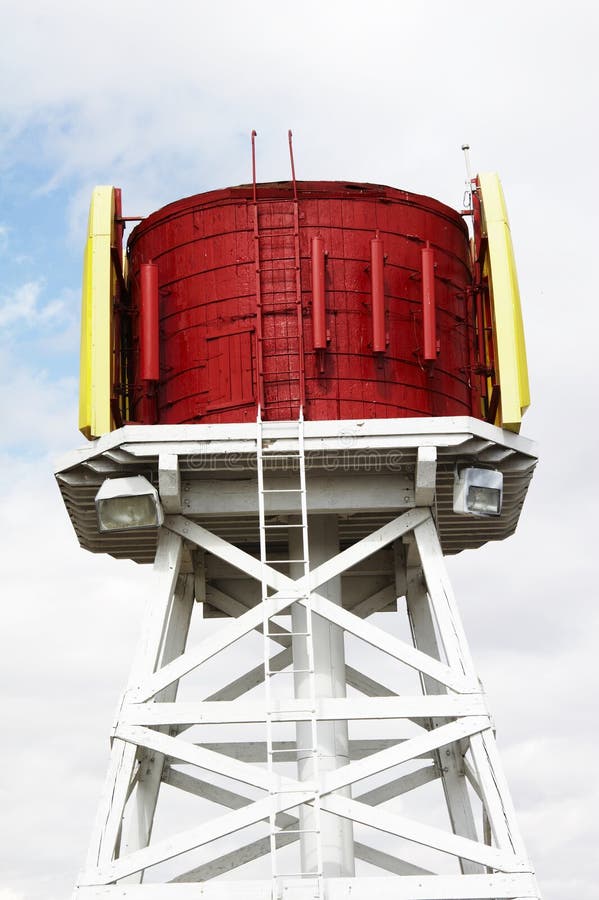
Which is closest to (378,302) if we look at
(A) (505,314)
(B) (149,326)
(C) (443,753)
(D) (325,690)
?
(A) (505,314)

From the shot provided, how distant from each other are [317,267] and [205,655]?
5442 millimetres

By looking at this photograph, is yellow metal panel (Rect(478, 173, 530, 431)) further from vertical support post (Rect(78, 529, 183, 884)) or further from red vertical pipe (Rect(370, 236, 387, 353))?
vertical support post (Rect(78, 529, 183, 884))

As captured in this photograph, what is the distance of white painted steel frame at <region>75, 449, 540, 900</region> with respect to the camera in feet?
67.5

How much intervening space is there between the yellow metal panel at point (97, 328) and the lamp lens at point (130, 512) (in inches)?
37.6

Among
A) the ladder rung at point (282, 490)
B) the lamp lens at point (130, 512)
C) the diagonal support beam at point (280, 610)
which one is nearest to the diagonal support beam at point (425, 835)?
the diagonal support beam at point (280, 610)

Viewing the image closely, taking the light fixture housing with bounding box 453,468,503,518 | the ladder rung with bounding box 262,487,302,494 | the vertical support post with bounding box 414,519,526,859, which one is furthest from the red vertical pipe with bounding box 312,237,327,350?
the vertical support post with bounding box 414,519,526,859

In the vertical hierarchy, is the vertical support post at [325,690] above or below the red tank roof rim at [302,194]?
below

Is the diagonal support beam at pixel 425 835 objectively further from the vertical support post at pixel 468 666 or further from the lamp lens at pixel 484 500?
the lamp lens at pixel 484 500

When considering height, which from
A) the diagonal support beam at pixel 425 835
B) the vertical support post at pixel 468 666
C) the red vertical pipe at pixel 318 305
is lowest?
the diagonal support beam at pixel 425 835

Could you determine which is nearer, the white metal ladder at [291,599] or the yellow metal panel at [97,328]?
the white metal ladder at [291,599]

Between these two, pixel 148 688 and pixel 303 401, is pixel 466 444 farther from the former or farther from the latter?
pixel 148 688

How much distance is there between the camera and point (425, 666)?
22.2 m

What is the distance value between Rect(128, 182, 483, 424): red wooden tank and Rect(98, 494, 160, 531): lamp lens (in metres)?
1.36

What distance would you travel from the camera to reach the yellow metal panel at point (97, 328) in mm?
A: 22734
